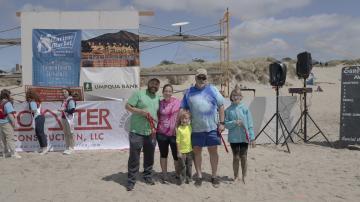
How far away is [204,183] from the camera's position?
294 inches

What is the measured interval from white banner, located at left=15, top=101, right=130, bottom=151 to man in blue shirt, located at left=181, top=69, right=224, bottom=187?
4.04 m

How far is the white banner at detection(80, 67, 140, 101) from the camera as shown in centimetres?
1198

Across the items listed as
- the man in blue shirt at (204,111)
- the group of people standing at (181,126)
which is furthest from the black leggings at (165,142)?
the man in blue shirt at (204,111)

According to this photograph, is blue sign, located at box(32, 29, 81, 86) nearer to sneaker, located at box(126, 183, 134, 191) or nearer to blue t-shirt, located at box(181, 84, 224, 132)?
sneaker, located at box(126, 183, 134, 191)

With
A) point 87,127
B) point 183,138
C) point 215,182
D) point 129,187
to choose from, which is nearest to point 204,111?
point 183,138

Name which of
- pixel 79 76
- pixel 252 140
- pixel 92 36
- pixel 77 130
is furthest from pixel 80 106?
pixel 252 140

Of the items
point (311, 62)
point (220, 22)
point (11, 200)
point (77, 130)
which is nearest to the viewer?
point (11, 200)

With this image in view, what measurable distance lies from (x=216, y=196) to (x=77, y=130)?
196 inches

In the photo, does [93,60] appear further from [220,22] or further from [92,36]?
[220,22]

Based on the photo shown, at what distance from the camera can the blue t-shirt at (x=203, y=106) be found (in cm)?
702

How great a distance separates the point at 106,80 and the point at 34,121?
2361mm

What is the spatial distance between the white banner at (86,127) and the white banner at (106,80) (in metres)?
1.25

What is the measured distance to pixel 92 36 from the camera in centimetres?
1191

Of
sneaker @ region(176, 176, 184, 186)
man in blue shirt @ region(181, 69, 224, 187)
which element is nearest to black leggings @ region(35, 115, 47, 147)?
sneaker @ region(176, 176, 184, 186)
